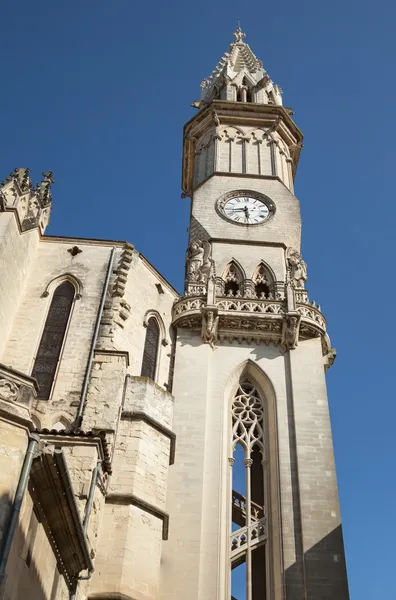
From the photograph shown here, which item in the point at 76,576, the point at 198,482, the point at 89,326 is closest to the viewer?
the point at 76,576

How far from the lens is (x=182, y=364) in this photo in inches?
759

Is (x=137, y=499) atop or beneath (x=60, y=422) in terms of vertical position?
beneath

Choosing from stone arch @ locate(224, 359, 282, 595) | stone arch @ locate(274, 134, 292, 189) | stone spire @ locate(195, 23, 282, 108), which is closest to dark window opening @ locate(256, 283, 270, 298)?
stone arch @ locate(224, 359, 282, 595)

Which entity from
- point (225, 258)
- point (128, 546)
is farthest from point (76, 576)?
point (225, 258)

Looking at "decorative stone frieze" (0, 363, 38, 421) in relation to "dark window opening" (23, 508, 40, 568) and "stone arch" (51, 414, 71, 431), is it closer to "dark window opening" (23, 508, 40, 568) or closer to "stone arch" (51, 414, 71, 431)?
"dark window opening" (23, 508, 40, 568)

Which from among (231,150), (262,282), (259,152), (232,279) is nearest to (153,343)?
(232,279)

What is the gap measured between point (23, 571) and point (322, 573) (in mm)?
8761

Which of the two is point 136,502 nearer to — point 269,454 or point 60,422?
point 60,422

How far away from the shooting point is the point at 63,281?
1958cm

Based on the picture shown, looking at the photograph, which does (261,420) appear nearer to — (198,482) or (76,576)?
(198,482)

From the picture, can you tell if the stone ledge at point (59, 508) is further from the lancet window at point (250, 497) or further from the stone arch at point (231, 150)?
the stone arch at point (231, 150)

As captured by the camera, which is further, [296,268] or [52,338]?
[296,268]

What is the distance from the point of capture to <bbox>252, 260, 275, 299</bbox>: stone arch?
22188 millimetres

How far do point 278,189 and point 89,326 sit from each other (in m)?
11.5
